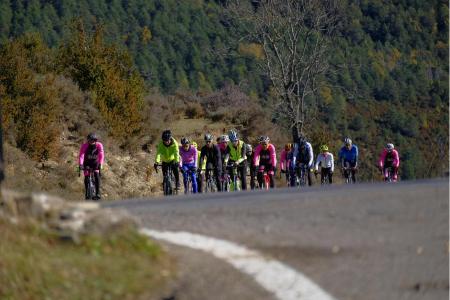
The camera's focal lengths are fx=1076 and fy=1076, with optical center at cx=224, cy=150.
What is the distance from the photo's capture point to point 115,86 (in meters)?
48.7

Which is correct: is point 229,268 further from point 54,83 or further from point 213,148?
point 54,83

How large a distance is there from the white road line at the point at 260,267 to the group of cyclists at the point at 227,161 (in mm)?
16062

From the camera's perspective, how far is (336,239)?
966 cm

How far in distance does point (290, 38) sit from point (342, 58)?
62366 mm

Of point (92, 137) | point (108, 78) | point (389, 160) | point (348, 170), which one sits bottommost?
point (348, 170)

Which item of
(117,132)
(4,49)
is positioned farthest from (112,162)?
(4,49)

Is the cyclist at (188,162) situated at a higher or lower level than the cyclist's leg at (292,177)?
higher

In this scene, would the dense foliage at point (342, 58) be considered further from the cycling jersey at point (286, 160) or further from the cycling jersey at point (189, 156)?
the cycling jersey at point (189, 156)

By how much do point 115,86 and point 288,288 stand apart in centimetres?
4090

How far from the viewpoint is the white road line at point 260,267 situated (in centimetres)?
834

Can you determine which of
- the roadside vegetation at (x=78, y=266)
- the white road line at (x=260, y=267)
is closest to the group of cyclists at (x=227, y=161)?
the white road line at (x=260, y=267)

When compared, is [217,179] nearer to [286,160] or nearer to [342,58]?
[286,160]

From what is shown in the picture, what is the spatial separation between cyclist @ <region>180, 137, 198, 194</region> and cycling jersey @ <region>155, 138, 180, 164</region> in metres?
1.56

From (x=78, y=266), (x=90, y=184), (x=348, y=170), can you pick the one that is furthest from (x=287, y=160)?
(x=78, y=266)
